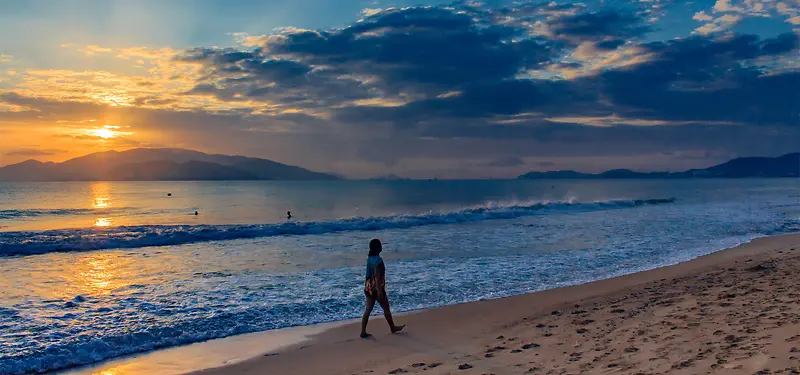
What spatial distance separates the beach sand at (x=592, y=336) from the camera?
5.90m

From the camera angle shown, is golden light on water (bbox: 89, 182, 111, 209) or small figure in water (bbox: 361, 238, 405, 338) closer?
small figure in water (bbox: 361, 238, 405, 338)

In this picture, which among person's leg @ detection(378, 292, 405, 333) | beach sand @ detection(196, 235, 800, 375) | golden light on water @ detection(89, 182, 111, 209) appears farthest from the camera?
golden light on water @ detection(89, 182, 111, 209)

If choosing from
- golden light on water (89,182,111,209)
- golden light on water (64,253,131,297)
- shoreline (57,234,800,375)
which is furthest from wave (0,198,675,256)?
golden light on water (89,182,111,209)

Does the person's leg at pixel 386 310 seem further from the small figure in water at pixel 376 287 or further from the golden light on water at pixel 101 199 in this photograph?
the golden light on water at pixel 101 199

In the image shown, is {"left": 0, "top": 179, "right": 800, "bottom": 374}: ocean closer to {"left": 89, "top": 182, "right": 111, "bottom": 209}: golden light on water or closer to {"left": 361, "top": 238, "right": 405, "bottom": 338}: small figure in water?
{"left": 361, "top": 238, "right": 405, "bottom": 338}: small figure in water

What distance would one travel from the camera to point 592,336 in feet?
25.1

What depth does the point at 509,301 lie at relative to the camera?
11.4 metres

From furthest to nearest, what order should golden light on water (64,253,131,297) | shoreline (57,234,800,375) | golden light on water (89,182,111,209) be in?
1. golden light on water (89,182,111,209)
2. golden light on water (64,253,131,297)
3. shoreline (57,234,800,375)

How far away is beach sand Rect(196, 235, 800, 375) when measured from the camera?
5.90 meters

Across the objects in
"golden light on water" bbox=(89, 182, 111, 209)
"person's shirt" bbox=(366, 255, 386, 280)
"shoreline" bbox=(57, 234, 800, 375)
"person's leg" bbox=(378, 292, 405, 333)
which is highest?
"golden light on water" bbox=(89, 182, 111, 209)

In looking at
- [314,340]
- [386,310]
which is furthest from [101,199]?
[386,310]

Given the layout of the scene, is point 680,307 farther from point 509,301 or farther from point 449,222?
point 449,222

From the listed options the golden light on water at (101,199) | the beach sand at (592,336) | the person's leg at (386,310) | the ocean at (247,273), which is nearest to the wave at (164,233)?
the ocean at (247,273)

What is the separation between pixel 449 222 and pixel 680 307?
96.9 feet
